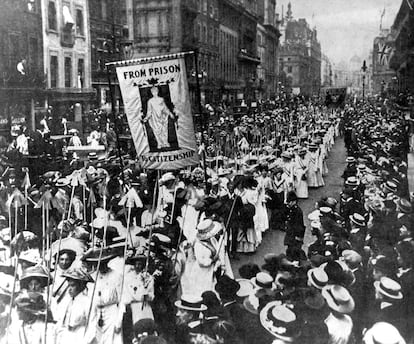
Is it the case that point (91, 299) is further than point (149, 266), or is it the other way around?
point (149, 266)

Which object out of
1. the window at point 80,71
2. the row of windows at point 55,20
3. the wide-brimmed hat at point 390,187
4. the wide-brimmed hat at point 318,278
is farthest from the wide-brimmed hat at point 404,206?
the window at point 80,71

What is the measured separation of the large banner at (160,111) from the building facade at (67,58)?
30.3ft

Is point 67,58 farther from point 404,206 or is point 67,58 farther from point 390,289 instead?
point 390,289

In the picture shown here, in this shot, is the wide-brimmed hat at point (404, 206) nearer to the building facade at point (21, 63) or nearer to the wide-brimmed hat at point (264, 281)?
the wide-brimmed hat at point (264, 281)

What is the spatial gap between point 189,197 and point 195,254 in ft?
5.00

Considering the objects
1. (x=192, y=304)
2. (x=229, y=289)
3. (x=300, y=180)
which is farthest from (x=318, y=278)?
(x=300, y=180)

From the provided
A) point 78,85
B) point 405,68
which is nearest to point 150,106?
point 405,68

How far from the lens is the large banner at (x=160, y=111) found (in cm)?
665

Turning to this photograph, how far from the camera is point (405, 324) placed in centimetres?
459

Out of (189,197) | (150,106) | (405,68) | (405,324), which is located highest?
(405,68)

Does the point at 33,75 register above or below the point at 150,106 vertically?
above

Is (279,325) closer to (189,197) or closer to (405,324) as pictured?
(405,324)

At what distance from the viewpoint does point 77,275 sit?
468 centimetres

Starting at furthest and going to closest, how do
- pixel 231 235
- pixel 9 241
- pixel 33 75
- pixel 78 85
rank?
1. pixel 78 85
2. pixel 33 75
3. pixel 231 235
4. pixel 9 241
